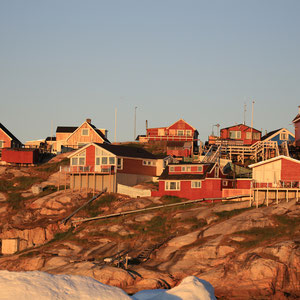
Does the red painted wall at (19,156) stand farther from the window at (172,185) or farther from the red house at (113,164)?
the window at (172,185)

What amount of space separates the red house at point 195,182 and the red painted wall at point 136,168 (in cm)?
805

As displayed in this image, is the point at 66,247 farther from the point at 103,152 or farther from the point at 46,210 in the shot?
the point at 103,152

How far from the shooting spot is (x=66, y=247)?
58.5 meters

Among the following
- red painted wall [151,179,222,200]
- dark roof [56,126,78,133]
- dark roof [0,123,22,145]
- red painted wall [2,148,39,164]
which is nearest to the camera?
red painted wall [151,179,222,200]

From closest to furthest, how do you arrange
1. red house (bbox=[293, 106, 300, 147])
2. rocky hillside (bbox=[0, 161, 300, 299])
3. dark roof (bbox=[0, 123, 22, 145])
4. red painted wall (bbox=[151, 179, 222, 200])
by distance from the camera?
rocky hillside (bbox=[0, 161, 300, 299]) → red painted wall (bbox=[151, 179, 222, 200]) → red house (bbox=[293, 106, 300, 147]) → dark roof (bbox=[0, 123, 22, 145])

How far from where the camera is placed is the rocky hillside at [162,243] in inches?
1801

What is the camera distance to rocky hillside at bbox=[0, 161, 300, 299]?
4575 centimetres

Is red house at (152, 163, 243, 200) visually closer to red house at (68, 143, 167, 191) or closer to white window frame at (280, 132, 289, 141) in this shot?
red house at (68, 143, 167, 191)

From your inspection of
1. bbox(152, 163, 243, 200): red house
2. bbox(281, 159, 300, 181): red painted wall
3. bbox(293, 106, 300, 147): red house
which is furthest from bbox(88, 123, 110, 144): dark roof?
bbox(281, 159, 300, 181): red painted wall

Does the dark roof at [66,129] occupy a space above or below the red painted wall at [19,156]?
above

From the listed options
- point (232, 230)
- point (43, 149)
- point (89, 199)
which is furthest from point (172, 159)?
point (232, 230)

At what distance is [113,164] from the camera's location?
77.1m

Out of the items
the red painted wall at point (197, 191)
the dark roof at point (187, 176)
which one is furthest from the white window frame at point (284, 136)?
the red painted wall at point (197, 191)

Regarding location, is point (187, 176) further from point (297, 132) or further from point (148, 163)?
point (297, 132)
